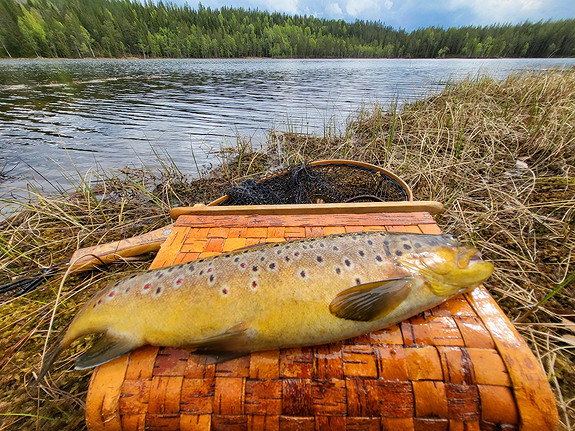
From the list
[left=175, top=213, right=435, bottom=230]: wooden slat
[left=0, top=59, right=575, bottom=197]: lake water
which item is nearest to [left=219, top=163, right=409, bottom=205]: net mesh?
[left=175, top=213, right=435, bottom=230]: wooden slat

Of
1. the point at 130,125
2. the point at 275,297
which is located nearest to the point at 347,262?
the point at 275,297

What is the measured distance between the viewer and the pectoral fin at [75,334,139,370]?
5.09 feet

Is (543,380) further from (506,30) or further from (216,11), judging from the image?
(216,11)

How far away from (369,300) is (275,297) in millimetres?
574

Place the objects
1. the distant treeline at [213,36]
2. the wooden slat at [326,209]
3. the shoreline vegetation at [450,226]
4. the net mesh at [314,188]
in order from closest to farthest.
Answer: the shoreline vegetation at [450,226], the wooden slat at [326,209], the net mesh at [314,188], the distant treeline at [213,36]

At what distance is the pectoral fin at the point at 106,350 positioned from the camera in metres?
1.55

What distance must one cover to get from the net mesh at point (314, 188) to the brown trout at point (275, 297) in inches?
80.2

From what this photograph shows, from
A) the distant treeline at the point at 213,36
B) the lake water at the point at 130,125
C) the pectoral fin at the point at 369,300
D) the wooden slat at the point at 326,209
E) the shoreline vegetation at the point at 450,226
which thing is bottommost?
the lake water at the point at 130,125

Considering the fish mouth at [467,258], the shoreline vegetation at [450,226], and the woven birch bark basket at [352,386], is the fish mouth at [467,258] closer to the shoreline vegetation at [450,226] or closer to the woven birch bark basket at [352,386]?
the woven birch bark basket at [352,386]

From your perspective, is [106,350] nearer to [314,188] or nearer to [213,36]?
[314,188]

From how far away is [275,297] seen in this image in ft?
5.23

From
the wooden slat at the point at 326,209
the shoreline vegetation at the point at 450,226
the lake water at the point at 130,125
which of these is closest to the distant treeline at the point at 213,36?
the lake water at the point at 130,125

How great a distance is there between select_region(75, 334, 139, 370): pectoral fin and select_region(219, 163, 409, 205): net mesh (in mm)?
2327

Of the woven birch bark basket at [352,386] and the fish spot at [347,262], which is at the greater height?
the fish spot at [347,262]
